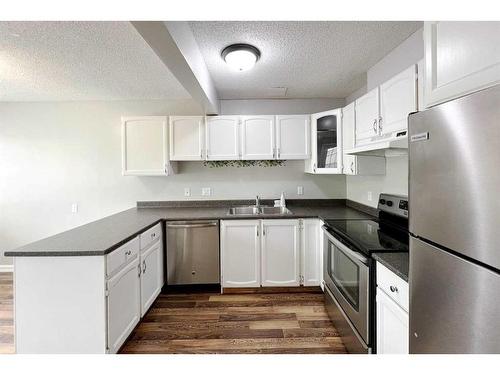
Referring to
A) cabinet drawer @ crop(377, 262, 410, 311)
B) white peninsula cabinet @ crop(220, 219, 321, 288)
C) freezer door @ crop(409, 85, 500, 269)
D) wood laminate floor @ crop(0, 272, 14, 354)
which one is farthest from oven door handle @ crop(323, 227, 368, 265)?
wood laminate floor @ crop(0, 272, 14, 354)

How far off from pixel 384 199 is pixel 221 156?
5.93ft

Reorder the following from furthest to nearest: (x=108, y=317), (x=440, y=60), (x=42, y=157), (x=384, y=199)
Result: 1. (x=42, y=157)
2. (x=384, y=199)
3. (x=108, y=317)
4. (x=440, y=60)

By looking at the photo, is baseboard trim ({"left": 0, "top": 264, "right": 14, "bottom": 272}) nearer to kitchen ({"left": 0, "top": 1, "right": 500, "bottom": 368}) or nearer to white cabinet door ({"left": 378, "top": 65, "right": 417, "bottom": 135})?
kitchen ({"left": 0, "top": 1, "right": 500, "bottom": 368})

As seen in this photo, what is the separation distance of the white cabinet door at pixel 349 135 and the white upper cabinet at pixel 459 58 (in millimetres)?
1444

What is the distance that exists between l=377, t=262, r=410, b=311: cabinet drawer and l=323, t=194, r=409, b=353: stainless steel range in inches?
2.9

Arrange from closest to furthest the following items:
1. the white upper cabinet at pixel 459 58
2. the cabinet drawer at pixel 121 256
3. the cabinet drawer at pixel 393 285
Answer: the white upper cabinet at pixel 459 58
the cabinet drawer at pixel 393 285
the cabinet drawer at pixel 121 256

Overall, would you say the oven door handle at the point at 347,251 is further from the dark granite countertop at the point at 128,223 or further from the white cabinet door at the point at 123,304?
the white cabinet door at the point at 123,304

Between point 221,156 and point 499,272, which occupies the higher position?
point 221,156

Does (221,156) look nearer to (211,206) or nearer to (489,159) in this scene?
(211,206)

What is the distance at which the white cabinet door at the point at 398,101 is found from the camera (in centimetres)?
160

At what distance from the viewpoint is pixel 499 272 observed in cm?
65

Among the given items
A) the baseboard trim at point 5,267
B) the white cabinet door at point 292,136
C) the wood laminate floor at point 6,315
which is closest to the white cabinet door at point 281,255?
the white cabinet door at point 292,136

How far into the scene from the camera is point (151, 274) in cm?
251
